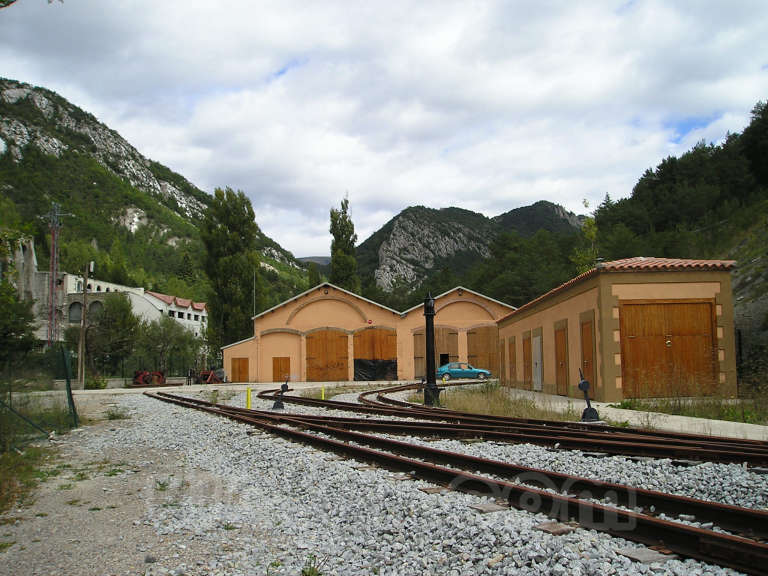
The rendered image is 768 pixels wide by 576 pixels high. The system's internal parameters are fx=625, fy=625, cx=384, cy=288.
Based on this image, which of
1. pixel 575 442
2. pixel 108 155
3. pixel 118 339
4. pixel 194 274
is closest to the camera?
pixel 575 442

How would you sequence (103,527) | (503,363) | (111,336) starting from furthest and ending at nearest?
1. (111,336)
2. (503,363)
3. (103,527)

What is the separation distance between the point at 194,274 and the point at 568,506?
450ft

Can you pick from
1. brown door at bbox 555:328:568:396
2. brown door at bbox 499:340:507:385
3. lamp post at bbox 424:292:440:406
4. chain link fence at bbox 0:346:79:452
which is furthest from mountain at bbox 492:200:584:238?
chain link fence at bbox 0:346:79:452

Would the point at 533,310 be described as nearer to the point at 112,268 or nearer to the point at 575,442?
the point at 575,442

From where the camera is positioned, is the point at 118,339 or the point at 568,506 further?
the point at 118,339

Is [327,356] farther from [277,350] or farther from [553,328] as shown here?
[553,328]

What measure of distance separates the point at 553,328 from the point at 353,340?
22.0 meters

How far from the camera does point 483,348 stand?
4269 cm

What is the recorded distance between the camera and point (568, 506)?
15.5ft

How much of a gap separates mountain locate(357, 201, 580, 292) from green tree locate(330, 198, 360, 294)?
7921 centimetres

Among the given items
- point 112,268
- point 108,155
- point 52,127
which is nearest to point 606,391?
point 112,268

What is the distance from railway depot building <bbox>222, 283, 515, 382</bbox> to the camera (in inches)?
1667

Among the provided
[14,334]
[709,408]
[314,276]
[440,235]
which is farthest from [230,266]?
[440,235]

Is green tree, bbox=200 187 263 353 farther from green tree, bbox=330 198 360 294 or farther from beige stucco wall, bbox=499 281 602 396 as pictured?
beige stucco wall, bbox=499 281 602 396
